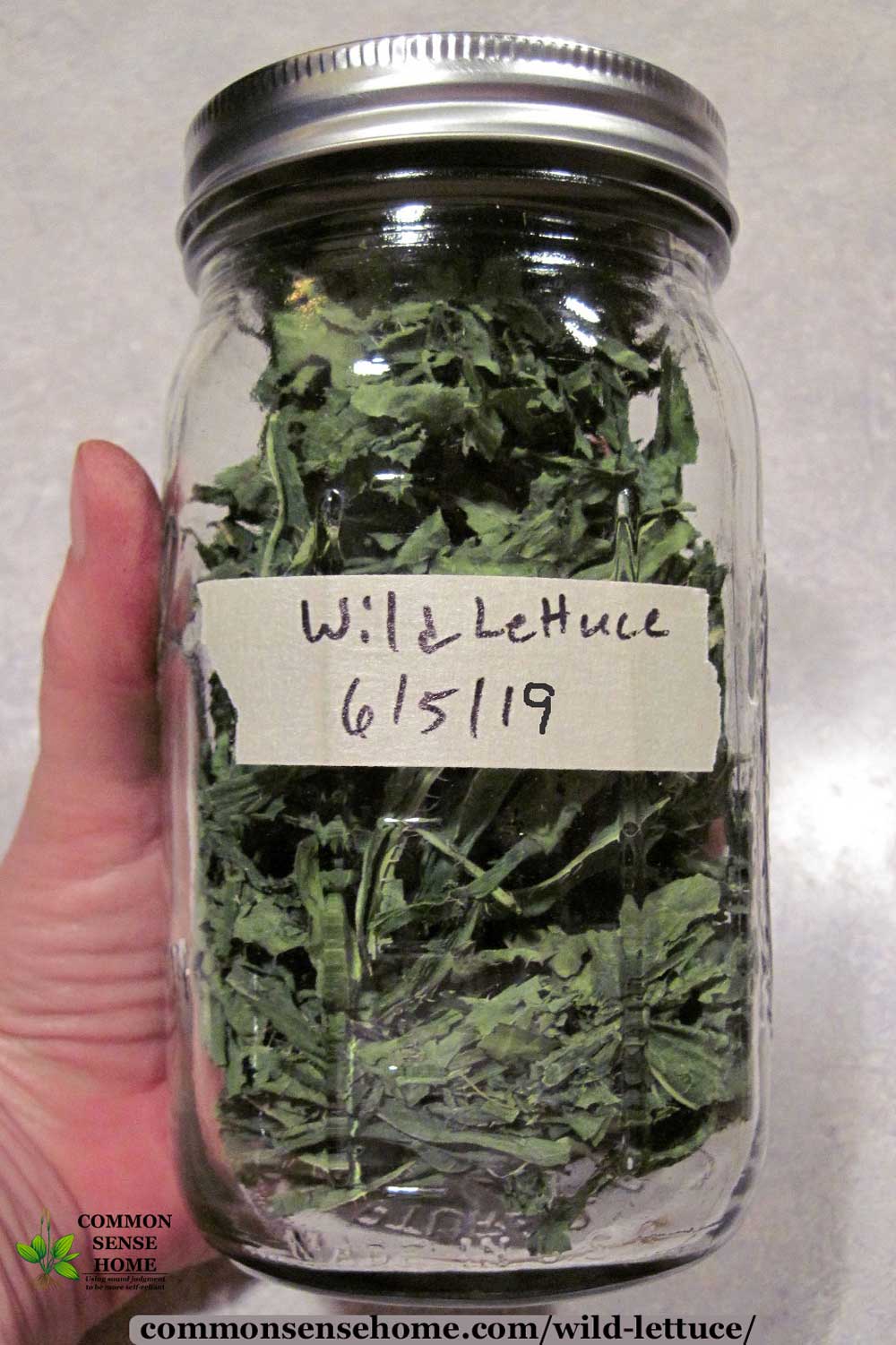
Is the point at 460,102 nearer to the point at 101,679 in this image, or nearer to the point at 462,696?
the point at 462,696

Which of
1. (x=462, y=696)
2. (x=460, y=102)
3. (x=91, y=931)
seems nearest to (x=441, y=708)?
(x=462, y=696)

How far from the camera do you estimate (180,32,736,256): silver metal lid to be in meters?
0.60

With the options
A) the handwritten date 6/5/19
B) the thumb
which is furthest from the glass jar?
the thumb

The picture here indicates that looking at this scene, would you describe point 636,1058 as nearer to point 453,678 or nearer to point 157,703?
point 453,678

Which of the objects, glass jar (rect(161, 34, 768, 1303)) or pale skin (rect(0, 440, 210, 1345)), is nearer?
glass jar (rect(161, 34, 768, 1303))

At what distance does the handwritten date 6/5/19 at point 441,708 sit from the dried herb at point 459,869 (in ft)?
0.08

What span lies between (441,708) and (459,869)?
8 cm

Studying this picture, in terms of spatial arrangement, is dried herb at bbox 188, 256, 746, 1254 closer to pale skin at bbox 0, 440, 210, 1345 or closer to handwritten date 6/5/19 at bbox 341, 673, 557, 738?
handwritten date 6/5/19 at bbox 341, 673, 557, 738

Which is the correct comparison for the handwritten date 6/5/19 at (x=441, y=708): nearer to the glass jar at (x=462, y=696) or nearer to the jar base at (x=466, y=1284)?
the glass jar at (x=462, y=696)

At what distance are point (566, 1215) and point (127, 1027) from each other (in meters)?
0.45

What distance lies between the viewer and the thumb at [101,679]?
33.1 inches

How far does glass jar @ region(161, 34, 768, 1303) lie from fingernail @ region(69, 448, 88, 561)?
0.21m

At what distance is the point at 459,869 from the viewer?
0.57 m
